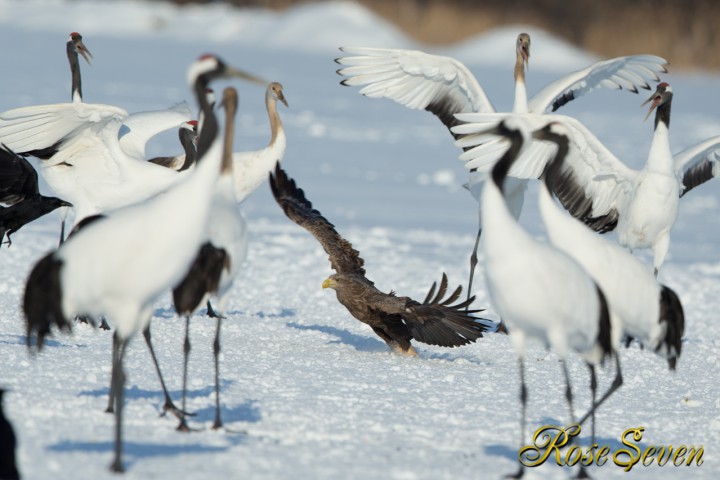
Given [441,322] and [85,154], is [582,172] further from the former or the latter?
[85,154]

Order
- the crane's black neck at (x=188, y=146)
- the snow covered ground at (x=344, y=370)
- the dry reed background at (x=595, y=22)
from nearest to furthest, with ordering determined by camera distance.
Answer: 1. the snow covered ground at (x=344, y=370)
2. the crane's black neck at (x=188, y=146)
3. the dry reed background at (x=595, y=22)

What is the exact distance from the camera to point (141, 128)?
8984 mm

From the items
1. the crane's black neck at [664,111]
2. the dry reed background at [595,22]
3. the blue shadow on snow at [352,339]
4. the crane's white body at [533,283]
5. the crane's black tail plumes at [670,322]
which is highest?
the dry reed background at [595,22]

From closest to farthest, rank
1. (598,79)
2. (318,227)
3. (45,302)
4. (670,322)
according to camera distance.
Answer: (45,302)
(670,322)
(318,227)
(598,79)

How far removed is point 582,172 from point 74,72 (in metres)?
4.28

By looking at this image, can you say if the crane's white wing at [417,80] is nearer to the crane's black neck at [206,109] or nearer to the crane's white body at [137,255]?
the crane's black neck at [206,109]

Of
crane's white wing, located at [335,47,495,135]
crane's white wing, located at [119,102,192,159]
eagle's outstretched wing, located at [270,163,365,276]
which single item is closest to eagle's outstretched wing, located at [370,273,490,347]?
eagle's outstretched wing, located at [270,163,365,276]

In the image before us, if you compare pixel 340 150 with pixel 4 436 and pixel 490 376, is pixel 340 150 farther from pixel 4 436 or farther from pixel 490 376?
pixel 4 436

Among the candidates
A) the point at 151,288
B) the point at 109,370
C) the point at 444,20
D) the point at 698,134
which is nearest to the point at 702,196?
the point at 698,134

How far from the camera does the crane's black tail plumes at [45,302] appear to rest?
4.95 m

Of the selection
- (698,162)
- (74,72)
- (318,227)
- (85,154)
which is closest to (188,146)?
(85,154)

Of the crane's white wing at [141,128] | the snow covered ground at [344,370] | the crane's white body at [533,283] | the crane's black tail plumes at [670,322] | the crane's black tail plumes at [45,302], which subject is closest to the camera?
the crane's black tail plumes at [45,302]

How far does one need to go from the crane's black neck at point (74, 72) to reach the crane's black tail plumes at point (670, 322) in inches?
205

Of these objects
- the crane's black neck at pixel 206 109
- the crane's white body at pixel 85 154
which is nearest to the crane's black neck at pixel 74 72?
the crane's white body at pixel 85 154
